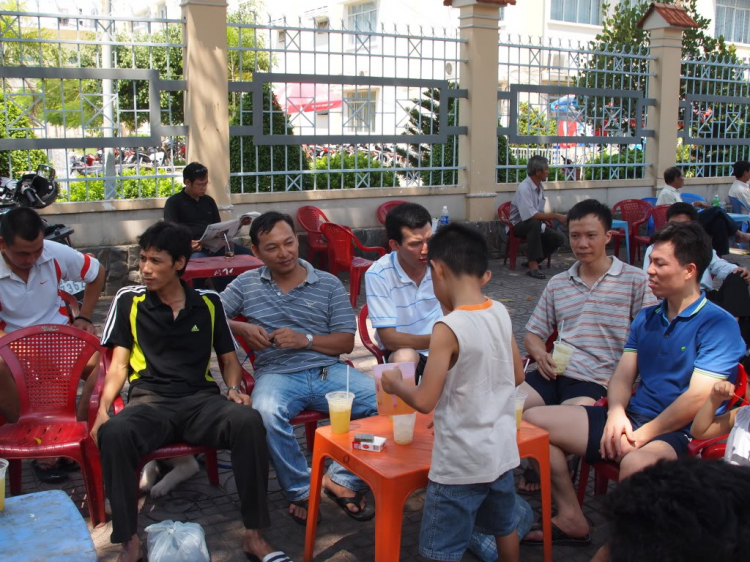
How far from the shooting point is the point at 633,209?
10.9 m

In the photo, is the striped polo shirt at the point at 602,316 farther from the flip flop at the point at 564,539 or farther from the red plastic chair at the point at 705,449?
the flip flop at the point at 564,539

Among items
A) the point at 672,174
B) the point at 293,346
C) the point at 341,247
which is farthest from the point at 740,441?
the point at 672,174

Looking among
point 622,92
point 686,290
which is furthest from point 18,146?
point 622,92

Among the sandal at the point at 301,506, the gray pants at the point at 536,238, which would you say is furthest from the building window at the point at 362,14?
the sandal at the point at 301,506

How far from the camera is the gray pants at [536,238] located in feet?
31.1

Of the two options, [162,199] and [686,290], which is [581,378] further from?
[162,199]

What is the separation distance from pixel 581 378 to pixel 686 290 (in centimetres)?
73

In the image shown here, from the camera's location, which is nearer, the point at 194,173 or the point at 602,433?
the point at 602,433

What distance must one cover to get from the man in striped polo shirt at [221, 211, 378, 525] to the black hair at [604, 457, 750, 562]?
7.68ft

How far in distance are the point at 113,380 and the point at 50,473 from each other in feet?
2.75

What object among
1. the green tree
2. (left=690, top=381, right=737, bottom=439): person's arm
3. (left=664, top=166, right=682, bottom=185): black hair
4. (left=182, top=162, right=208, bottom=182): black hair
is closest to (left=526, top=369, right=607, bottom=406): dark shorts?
(left=690, top=381, right=737, bottom=439): person's arm

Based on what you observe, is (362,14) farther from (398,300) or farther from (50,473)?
(50,473)

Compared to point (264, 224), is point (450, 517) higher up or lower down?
lower down

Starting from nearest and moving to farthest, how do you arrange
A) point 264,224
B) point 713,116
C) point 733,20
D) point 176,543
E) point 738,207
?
point 176,543
point 264,224
point 738,207
point 713,116
point 733,20
